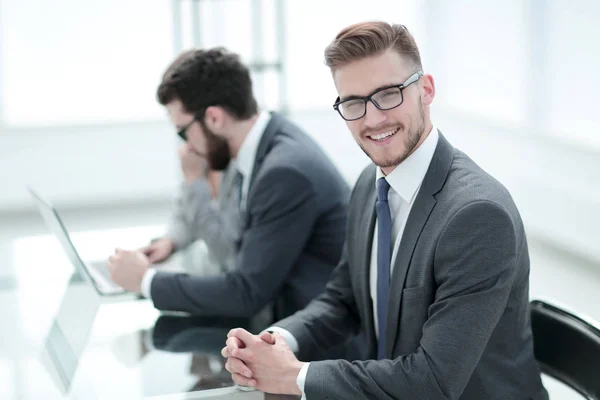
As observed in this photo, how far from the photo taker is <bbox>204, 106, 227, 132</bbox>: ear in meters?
2.50

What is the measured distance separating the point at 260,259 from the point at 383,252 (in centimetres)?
52

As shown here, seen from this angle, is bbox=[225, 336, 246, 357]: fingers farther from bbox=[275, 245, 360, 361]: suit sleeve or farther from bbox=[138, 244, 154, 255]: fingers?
bbox=[138, 244, 154, 255]: fingers

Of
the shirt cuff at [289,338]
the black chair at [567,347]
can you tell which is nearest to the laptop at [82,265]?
the shirt cuff at [289,338]

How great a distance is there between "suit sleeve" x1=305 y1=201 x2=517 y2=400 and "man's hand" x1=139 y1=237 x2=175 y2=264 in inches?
42.1

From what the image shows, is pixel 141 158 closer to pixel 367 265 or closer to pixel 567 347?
pixel 367 265

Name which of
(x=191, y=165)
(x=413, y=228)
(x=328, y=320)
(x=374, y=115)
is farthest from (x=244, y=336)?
(x=191, y=165)

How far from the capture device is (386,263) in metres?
1.75

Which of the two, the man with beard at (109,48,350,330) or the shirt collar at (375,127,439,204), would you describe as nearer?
the shirt collar at (375,127,439,204)

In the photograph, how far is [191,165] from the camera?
281cm

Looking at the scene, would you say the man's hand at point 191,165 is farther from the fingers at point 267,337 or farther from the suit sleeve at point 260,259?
the fingers at point 267,337

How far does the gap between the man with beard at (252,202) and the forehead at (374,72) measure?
0.63m

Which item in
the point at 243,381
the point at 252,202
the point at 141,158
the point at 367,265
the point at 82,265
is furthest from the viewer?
the point at 141,158

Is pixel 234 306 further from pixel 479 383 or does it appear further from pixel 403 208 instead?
pixel 479 383

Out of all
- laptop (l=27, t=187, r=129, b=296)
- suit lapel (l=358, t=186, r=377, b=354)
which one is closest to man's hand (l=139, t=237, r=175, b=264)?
laptop (l=27, t=187, r=129, b=296)
